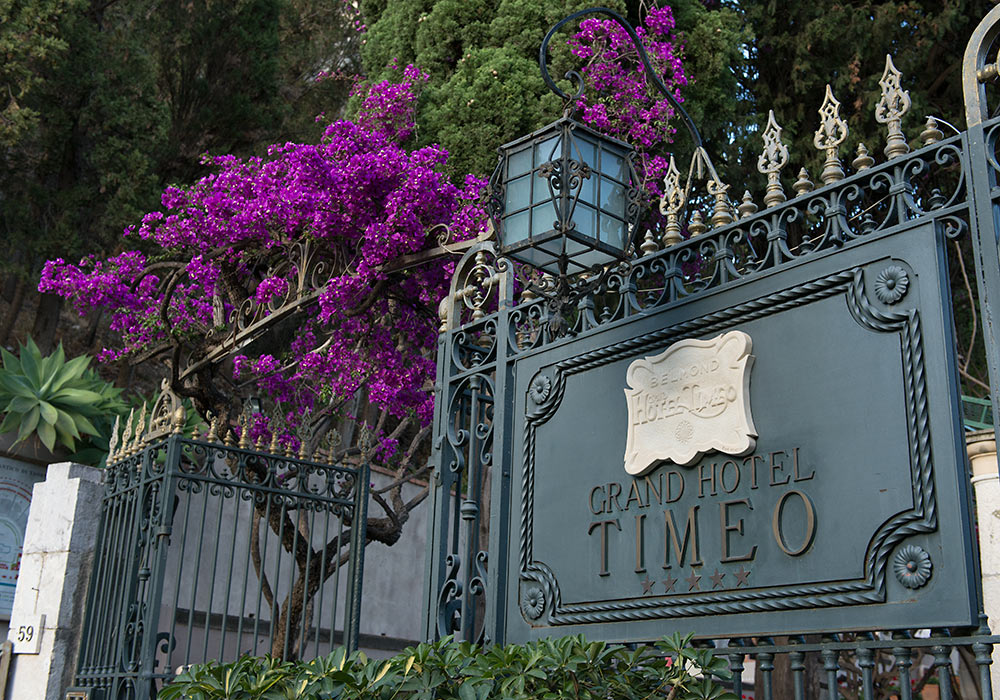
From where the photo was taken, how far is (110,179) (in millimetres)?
13703

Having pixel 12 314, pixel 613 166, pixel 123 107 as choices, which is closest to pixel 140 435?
pixel 613 166

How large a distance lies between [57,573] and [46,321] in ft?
26.7

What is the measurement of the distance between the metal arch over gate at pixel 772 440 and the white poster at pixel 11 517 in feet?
18.1

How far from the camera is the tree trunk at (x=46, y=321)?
1472 cm

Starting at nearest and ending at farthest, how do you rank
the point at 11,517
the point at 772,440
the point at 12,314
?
the point at 772,440, the point at 11,517, the point at 12,314

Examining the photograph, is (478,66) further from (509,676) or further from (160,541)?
(509,676)

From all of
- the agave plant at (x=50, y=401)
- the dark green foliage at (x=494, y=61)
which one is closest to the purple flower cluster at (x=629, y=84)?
the dark green foliage at (x=494, y=61)

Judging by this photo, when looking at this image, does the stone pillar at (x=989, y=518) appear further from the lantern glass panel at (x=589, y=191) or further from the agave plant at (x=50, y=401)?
the agave plant at (x=50, y=401)

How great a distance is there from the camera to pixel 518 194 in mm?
5176

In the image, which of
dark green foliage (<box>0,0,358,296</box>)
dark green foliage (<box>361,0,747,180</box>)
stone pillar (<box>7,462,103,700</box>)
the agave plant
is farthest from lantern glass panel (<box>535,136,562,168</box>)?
dark green foliage (<box>0,0,358,296</box>)

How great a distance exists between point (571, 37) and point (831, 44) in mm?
3697

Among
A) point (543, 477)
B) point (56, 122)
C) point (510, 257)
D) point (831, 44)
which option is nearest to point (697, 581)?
point (543, 477)

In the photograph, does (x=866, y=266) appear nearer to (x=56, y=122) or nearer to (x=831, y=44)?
(x=831, y=44)

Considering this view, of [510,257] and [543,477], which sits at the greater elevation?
[510,257]
